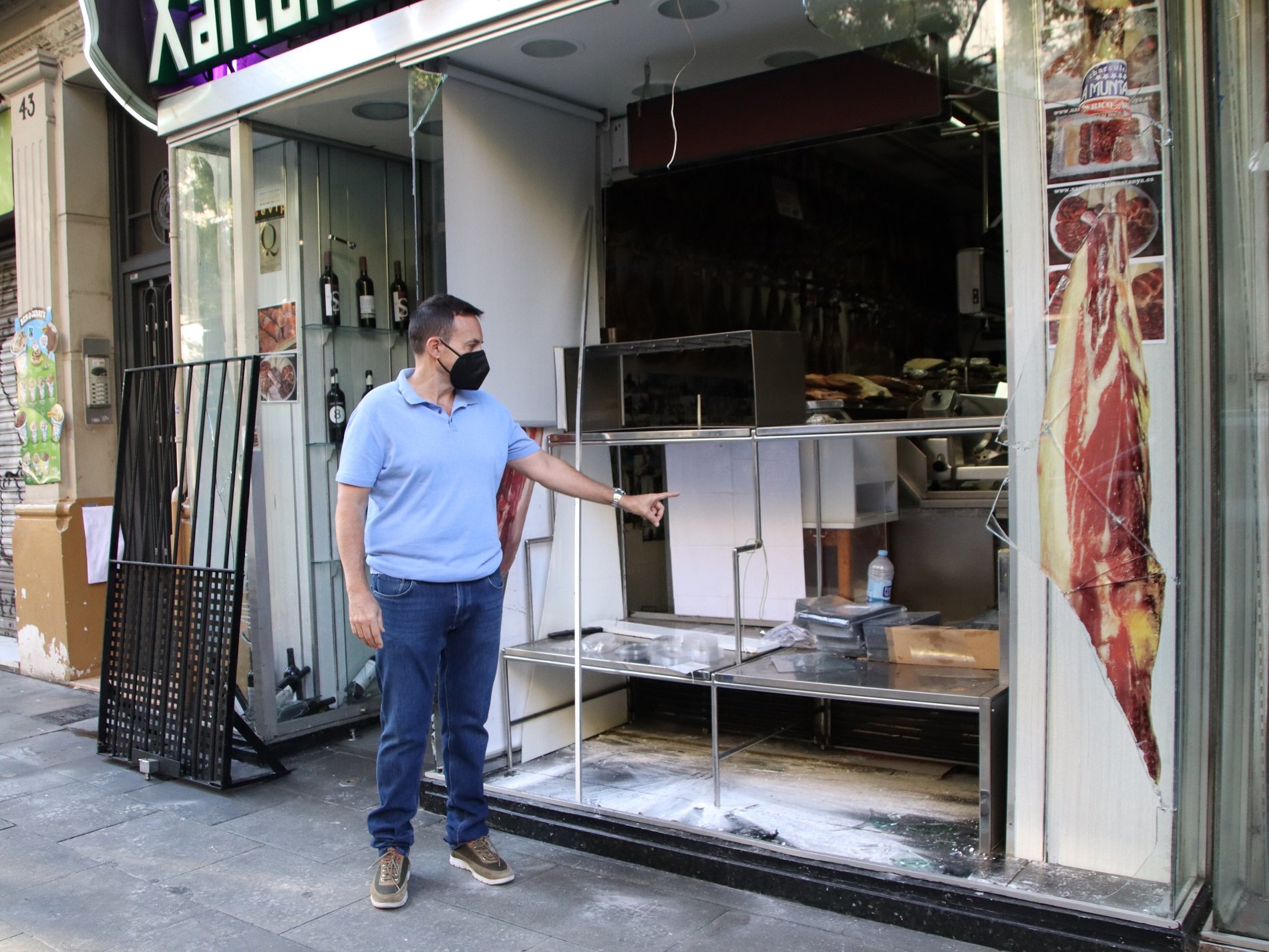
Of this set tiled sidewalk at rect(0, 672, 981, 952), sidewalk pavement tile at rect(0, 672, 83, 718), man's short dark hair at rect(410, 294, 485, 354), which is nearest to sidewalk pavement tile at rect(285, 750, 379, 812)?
tiled sidewalk at rect(0, 672, 981, 952)

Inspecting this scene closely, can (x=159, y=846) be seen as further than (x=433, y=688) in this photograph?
Yes

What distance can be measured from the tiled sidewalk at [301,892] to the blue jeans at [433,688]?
28 cm

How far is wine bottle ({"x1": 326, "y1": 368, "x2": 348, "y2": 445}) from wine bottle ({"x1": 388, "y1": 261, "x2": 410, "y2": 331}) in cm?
47

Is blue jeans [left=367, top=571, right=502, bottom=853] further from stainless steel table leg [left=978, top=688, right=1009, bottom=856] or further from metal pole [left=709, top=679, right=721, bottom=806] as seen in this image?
stainless steel table leg [left=978, top=688, right=1009, bottom=856]

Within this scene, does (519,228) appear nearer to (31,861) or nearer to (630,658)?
(630,658)

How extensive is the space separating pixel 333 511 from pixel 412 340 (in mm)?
2467

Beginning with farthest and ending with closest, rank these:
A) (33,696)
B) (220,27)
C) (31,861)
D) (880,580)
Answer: (33,696) < (220,27) < (880,580) < (31,861)

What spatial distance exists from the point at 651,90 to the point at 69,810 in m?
4.06

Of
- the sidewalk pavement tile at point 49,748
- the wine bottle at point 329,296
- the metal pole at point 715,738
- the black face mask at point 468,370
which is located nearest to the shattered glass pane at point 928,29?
the black face mask at point 468,370

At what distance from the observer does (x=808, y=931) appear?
10.7 feet

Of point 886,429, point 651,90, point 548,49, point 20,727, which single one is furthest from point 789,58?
point 20,727

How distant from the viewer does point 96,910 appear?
367cm

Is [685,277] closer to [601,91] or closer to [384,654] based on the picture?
[601,91]

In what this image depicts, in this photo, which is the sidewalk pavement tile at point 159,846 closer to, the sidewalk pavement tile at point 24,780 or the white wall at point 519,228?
the sidewalk pavement tile at point 24,780
